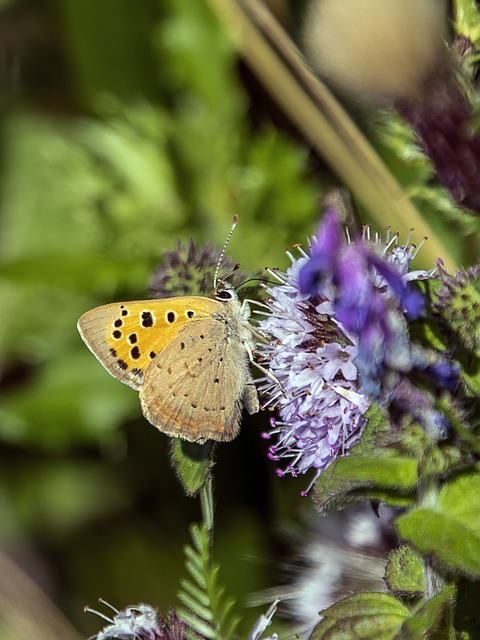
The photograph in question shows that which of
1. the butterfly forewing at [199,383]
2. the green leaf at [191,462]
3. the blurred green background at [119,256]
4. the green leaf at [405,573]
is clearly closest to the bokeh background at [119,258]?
the blurred green background at [119,256]

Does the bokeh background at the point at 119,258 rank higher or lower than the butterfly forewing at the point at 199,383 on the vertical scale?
lower

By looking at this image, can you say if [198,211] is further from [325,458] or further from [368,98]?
[325,458]

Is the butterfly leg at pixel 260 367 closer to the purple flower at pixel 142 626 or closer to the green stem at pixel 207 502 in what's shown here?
the green stem at pixel 207 502

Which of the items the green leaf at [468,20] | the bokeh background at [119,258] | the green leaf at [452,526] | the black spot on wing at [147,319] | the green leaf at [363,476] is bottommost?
the bokeh background at [119,258]

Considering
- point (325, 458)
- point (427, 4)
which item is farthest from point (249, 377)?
point (427, 4)

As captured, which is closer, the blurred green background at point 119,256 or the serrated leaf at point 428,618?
the serrated leaf at point 428,618

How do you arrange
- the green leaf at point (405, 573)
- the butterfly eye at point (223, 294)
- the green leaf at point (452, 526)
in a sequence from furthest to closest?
the butterfly eye at point (223, 294)
the green leaf at point (405, 573)
the green leaf at point (452, 526)

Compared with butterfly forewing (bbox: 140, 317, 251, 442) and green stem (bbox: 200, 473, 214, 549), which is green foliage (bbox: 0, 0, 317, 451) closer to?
butterfly forewing (bbox: 140, 317, 251, 442)

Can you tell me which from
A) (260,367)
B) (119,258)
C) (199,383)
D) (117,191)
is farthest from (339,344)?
(117,191)

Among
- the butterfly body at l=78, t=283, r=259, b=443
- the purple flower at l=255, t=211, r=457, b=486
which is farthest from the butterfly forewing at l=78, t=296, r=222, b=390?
the purple flower at l=255, t=211, r=457, b=486
